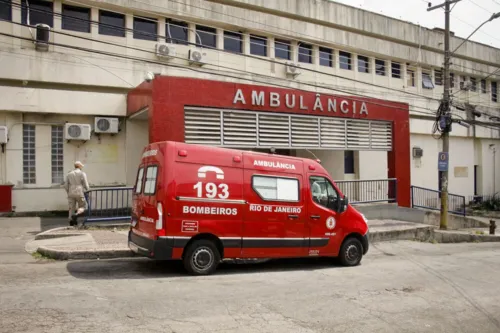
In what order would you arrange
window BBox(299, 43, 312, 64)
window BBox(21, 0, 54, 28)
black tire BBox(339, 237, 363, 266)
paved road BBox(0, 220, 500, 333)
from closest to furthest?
paved road BBox(0, 220, 500, 333) < black tire BBox(339, 237, 363, 266) < window BBox(21, 0, 54, 28) < window BBox(299, 43, 312, 64)

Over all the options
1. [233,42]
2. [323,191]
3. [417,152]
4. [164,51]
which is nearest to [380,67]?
[417,152]

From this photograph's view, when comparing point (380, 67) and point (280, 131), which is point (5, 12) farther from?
point (380, 67)

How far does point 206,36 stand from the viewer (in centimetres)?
1731

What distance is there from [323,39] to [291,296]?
52.8 feet

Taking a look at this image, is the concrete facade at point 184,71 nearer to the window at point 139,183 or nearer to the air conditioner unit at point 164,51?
the air conditioner unit at point 164,51

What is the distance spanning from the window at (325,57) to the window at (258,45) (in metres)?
3.12

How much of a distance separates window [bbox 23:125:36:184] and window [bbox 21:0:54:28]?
3.44 m

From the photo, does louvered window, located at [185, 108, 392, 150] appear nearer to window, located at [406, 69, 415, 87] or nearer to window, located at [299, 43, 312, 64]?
window, located at [299, 43, 312, 64]

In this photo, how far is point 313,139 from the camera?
1534cm

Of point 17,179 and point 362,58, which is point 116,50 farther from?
point 362,58

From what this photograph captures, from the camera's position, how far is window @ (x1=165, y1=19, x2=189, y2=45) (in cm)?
1641

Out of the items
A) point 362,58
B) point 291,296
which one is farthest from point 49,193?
point 362,58

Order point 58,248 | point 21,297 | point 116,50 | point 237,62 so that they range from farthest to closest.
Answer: point 237,62 → point 116,50 → point 58,248 → point 21,297

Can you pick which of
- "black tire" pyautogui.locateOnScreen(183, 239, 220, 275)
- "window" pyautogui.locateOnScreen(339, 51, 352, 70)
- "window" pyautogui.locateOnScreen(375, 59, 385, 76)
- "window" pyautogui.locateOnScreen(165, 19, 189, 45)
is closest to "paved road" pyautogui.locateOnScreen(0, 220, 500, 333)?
"black tire" pyautogui.locateOnScreen(183, 239, 220, 275)
